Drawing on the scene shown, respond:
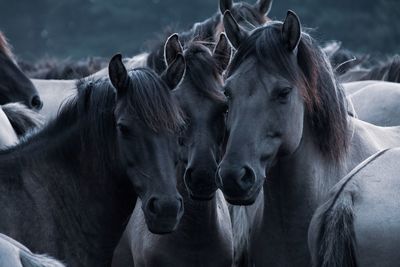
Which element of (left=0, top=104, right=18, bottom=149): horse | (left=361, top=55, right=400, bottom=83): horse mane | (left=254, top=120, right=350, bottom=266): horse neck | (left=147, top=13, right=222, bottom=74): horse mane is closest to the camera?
(left=254, top=120, right=350, bottom=266): horse neck

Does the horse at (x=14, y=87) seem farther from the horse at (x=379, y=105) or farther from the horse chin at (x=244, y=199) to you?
the horse chin at (x=244, y=199)

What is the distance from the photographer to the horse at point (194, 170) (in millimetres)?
5250

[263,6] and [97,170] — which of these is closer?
[97,170]

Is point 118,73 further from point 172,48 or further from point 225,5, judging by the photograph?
point 225,5

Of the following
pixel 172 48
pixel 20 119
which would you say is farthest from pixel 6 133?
pixel 172 48

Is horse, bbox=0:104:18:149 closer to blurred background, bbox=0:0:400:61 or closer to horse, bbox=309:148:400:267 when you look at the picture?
horse, bbox=309:148:400:267

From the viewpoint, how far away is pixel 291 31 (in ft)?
16.3

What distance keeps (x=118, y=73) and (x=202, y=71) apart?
771mm

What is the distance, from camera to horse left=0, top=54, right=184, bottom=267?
15.4 feet

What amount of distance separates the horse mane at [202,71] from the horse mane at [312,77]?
38 cm

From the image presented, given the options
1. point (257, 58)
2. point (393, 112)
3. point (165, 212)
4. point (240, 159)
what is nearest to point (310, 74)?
point (257, 58)

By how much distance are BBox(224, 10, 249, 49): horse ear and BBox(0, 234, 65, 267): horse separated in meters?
1.97

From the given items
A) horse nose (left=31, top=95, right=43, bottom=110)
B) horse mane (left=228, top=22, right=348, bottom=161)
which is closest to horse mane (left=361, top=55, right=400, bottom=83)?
horse nose (left=31, top=95, right=43, bottom=110)

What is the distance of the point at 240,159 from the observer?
4695 millimetres
